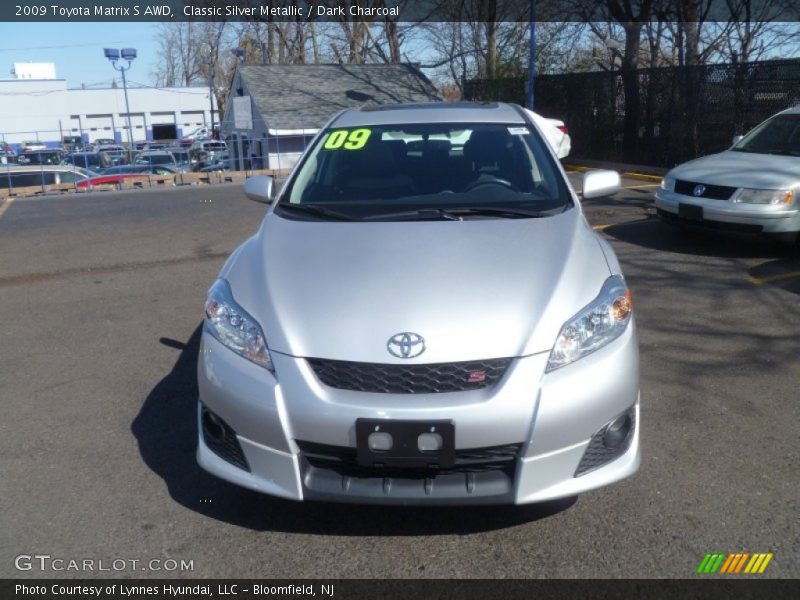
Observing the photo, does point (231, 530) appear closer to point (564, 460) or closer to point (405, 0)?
point (564, 460)

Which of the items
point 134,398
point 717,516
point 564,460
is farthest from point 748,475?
point 134,398

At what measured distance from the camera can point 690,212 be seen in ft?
26.5

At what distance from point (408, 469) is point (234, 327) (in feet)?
3.03

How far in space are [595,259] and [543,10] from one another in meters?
22.6

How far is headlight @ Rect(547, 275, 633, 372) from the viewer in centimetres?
285

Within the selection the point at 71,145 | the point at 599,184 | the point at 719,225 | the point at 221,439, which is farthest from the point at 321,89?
the point at 221,439

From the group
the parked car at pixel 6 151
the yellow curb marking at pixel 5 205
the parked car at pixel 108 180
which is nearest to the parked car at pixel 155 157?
the parked car at pixel 6 151

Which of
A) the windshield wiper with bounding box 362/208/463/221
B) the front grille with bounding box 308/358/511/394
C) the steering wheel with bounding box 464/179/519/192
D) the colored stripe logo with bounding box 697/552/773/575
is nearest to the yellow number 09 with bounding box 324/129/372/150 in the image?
the steering wheel with bounding box 464/179/519/192

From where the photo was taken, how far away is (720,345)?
5.33 m

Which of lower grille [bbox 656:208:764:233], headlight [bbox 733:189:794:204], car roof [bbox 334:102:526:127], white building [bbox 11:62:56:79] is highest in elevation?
white building [bbox 11:62:56:79]

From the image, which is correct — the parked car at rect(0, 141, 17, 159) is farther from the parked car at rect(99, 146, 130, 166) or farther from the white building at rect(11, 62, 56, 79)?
the white building at rect(11, 62, 56, 79)

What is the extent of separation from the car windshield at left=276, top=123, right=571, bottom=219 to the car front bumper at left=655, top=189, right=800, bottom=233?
13.4 feet

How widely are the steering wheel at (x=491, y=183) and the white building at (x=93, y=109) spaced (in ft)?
223

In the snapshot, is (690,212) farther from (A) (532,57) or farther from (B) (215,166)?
(B) (215,166)
